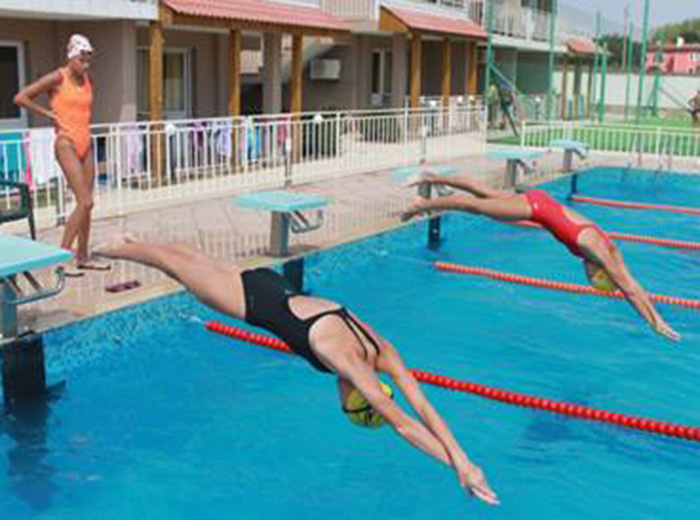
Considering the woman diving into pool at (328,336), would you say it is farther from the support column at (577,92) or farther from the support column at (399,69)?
the support column at (577,92)

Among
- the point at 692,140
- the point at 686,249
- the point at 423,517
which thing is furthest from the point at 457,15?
the point at 423,517

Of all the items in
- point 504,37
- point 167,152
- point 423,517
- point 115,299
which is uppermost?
point 504,37

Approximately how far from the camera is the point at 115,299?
691cm

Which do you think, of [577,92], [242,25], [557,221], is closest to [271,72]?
[242,25]

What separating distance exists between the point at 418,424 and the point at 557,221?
3.34 meters

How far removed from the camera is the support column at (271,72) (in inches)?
690

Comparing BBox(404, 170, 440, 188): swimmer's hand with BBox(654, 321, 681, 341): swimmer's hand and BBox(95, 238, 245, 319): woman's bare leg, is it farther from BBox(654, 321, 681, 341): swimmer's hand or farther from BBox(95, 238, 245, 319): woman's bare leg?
BBox(95, 238, 245, 319): woman's bare leg

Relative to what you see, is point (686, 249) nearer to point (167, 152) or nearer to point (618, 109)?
point (167, 152)

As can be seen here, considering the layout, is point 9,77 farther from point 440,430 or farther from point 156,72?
point 440,430

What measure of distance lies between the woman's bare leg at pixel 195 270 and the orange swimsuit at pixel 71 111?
2.75m

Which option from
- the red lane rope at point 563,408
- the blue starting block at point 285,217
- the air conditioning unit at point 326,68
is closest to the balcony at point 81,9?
the blue starting block at point 285,217

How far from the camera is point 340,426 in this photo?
6121mm

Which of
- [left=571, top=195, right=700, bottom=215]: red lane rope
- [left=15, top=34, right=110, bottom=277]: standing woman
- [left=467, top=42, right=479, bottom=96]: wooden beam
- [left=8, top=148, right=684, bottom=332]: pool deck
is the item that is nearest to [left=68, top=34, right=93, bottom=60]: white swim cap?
[left=15, top=34, right=110, bottom=277]: standing woman

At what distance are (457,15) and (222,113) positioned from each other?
35.4ft
